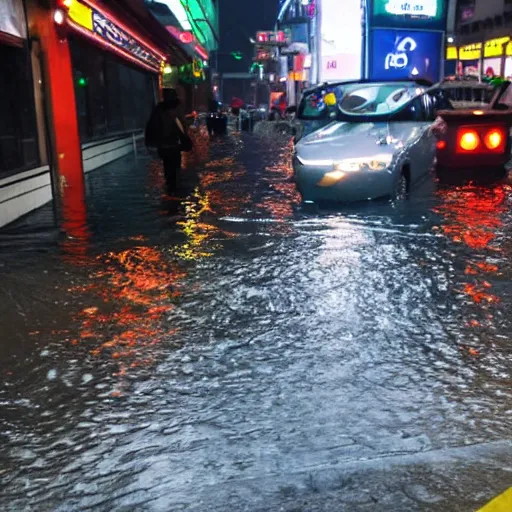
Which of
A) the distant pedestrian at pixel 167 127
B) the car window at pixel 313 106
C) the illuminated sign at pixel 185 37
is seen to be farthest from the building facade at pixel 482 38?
the distant pedestrian at pixel 167 127

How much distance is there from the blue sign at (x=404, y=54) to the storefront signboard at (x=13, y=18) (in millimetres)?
18670

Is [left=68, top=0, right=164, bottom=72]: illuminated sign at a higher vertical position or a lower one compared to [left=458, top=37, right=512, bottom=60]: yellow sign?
lower

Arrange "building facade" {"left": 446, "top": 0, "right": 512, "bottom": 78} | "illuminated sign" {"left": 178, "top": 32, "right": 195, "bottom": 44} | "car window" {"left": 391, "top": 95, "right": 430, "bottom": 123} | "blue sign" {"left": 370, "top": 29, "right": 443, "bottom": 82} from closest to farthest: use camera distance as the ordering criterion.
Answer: "car window" {"left": 391, "top": 95, "right": 430, "bottom": 123}, "blue sign" {"left": 370, "top": 29, "right": 443, "bottom": 82}, "building facade" {"left": 446, "top": 0, "right": 512, "bottom": 78}, "illuminated sign" {"left": 178, "top": 32, "right": 195, "bottom": 44}

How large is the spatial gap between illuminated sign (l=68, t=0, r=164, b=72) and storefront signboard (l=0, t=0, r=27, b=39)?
1.86 m

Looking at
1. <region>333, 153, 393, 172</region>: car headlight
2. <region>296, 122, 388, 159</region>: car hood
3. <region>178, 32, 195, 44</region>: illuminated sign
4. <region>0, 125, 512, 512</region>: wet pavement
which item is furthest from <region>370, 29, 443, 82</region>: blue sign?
<region>0, 125, 512, 512</region>: wet pavement

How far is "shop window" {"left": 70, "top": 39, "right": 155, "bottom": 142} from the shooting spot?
1528cm

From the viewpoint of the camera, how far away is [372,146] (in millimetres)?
8805

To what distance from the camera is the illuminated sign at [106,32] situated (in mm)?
12086

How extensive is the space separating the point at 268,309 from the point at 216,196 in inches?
230

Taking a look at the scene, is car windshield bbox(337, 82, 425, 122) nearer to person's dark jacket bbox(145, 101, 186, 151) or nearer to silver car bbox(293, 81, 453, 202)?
silver car bbox(293, 81, 453, 202)

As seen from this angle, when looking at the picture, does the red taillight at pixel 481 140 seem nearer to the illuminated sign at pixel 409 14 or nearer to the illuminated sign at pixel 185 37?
the illuminated sign at pixel 409 14

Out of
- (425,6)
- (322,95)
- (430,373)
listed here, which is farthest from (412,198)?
(425,6)

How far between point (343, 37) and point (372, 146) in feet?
68.1

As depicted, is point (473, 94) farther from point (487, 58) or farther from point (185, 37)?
point (185, 37)
